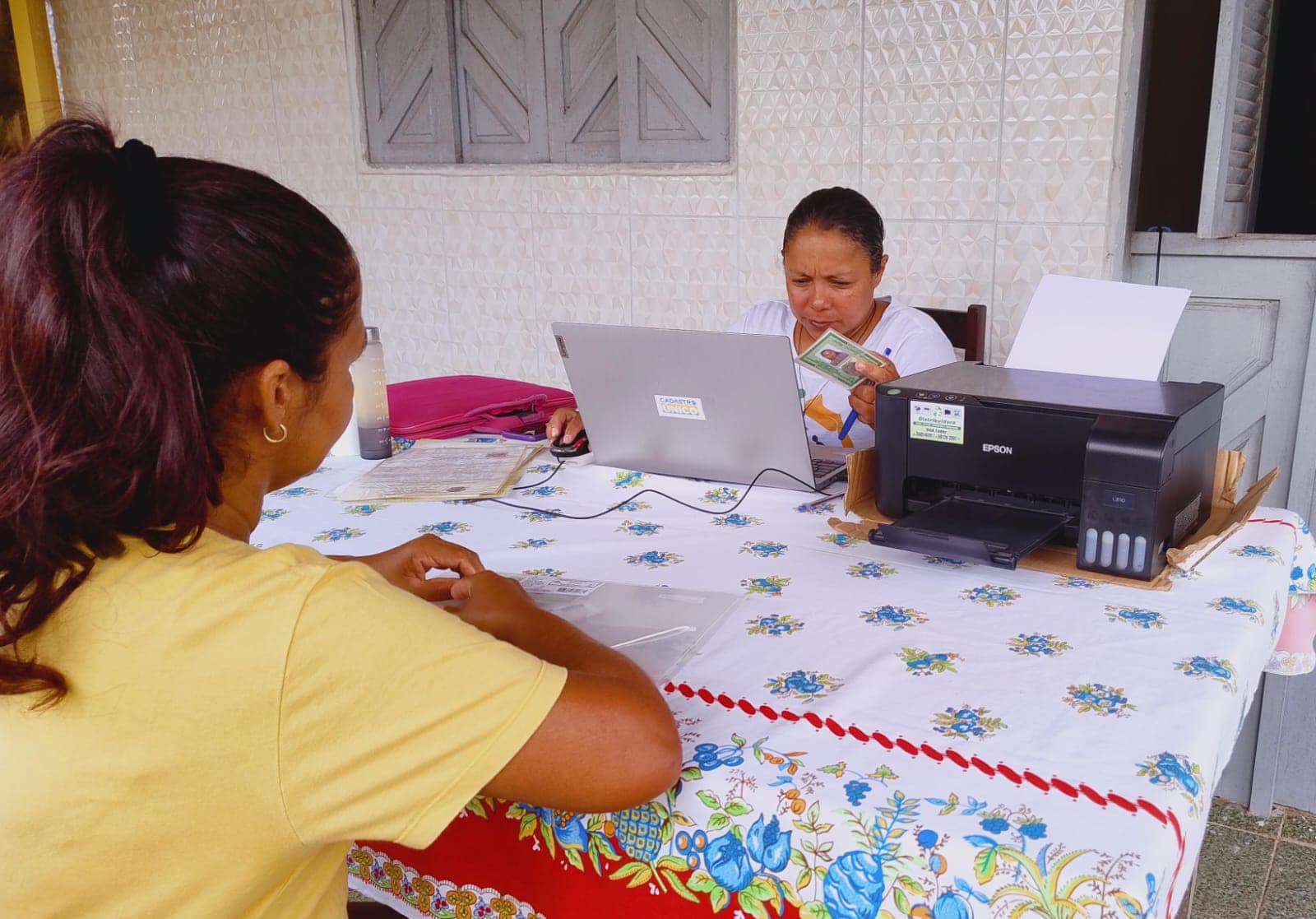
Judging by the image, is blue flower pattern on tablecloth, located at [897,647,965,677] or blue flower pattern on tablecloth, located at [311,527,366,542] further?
blue flower pattern on tablecloth, located at [311,527,366,542]

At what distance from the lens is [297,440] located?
891 mm

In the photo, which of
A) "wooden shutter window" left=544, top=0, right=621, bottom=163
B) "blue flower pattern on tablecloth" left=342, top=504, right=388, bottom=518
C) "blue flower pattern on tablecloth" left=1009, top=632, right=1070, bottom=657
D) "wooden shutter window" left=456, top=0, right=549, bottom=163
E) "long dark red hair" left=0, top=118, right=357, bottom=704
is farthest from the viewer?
"wooden shutter window" left=456, top=0, right=549, bottom=163

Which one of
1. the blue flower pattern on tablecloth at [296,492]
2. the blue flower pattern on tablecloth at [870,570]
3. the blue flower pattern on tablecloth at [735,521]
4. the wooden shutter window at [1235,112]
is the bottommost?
the blue flower pattern on tablecloth at [296,492]

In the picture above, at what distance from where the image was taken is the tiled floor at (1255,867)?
6.44ft

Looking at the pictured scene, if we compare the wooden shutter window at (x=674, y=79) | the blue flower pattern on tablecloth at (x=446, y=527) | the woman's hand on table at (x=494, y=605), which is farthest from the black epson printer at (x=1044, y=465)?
the wooden shutter window at (x=674, y=79)

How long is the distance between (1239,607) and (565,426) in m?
1.15

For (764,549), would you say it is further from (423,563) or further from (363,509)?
(363,509)

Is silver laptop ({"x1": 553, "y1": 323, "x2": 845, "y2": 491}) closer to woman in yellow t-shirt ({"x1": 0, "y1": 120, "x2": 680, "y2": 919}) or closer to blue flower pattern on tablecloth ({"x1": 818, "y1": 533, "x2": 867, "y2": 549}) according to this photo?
blue flower pattern on tablecloth ({"x1": 818, "y1": 533, "x2": 867, "y2": 549})

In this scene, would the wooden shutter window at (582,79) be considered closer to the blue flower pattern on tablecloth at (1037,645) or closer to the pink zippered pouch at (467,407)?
the pink zippered pouch at (467,407)

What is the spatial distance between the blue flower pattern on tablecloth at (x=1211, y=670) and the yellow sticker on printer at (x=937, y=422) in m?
0.44

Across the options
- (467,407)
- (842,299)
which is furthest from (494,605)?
(842,299)

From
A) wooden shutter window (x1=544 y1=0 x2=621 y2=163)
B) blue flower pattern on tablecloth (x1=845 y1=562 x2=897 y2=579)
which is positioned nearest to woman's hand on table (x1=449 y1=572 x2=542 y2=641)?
blue flower pattern on tablecloth (x1=845 y1=562 x2=897 y2=579)

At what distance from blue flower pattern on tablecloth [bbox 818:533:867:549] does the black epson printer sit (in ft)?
0.23

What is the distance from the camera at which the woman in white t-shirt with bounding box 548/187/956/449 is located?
2.10 metres
